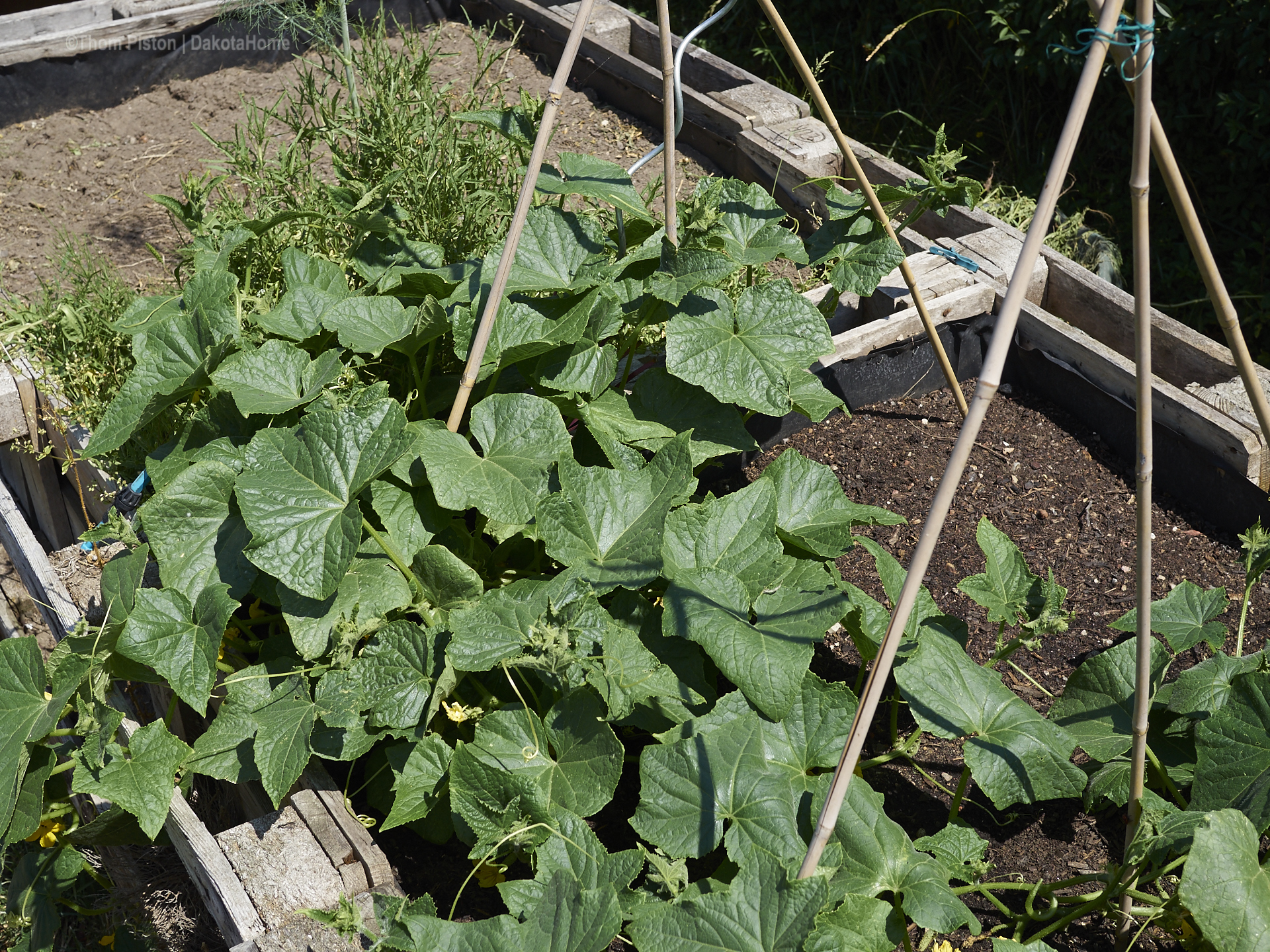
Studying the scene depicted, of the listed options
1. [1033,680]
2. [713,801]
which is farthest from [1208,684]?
[713,801]

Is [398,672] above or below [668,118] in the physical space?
below

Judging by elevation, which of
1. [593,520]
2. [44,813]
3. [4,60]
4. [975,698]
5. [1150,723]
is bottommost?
[44,813]

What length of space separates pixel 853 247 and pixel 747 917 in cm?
149

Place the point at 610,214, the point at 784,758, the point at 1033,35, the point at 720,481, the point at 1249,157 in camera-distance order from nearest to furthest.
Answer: the point at 784,758 → the point at 720,481 → the point at 610,214 → the point at 1249,157 → the point at 1033,35

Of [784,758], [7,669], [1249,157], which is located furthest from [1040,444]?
[7,669]

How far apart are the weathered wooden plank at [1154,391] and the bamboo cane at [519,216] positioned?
151cm

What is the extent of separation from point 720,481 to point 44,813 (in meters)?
1.61

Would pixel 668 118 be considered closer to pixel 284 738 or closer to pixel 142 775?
pixel 284 738

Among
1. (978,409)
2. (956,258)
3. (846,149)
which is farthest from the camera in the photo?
(956,258)

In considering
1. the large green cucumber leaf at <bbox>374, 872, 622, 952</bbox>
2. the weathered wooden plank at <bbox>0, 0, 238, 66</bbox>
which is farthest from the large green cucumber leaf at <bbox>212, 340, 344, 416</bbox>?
the weathered wooden plank at <bbox>0, 0, 238, 66</bbox>

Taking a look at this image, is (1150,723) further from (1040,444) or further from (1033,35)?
(1033,35)

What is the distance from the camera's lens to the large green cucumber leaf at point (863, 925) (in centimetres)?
138

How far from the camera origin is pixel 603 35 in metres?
4.37

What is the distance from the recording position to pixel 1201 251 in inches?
55.1
